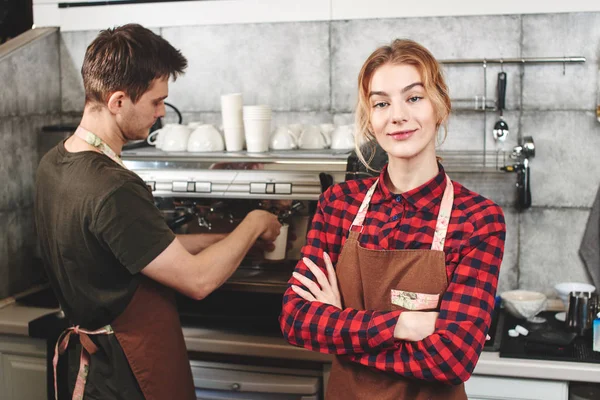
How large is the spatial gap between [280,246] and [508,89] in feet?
3.31

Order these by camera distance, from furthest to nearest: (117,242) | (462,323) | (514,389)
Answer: (514,389) < (117,242) < (462,323)

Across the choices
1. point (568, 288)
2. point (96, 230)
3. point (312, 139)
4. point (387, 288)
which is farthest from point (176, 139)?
point (568, 288)

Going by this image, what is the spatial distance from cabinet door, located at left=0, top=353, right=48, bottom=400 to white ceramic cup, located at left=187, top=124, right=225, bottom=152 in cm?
90

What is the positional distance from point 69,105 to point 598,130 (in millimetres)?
2027

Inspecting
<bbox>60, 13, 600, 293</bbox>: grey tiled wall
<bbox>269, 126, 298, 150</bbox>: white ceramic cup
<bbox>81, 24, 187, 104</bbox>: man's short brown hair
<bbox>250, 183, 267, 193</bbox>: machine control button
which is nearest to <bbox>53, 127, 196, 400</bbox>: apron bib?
<bbox>81, 24, 187, 104</bbox>: man's short brown hair

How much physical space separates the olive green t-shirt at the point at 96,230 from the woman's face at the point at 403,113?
0.61 meters

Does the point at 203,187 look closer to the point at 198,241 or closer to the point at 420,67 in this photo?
the point at 198,241

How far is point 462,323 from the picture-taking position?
55.6 inches

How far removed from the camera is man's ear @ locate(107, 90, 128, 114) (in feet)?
5.83

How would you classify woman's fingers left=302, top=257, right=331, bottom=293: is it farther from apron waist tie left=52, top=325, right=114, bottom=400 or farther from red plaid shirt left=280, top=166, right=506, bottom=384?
apron waist tie left=52, top=325, right=114, bottom=400

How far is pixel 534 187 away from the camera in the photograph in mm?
2578

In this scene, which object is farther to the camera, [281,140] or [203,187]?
[281,140]

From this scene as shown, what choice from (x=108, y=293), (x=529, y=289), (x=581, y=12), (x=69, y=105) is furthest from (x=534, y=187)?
(x=69, y=105)

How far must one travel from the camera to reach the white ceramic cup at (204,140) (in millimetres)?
2355
